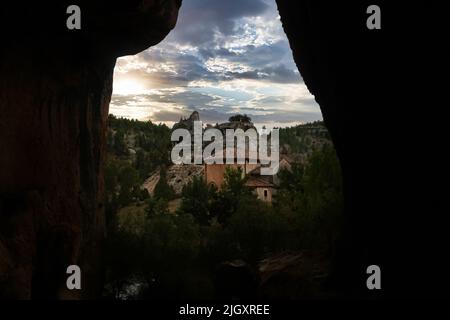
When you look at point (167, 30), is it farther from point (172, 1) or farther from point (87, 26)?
point (87, 26)

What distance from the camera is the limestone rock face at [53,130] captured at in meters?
12.7

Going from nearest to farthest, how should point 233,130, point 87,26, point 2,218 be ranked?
point 2,218 < point 87,26 < point 233,130

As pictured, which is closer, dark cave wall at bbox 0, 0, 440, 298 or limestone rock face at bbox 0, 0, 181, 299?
dark cave wall at bbox 0, 0, 440, 298

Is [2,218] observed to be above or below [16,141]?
below

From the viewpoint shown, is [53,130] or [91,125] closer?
[53,130]

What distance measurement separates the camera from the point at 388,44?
10.9 metres

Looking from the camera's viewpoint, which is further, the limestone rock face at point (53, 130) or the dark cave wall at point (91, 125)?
the limestone rock face at point (53, 130)

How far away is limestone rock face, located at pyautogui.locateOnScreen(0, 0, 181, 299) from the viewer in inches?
500

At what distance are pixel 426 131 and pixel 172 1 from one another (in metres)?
12.1

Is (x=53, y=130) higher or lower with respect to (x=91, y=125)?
lower

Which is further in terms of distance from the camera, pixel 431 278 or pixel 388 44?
pixel 388 44

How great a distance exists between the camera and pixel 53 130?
1530cm
